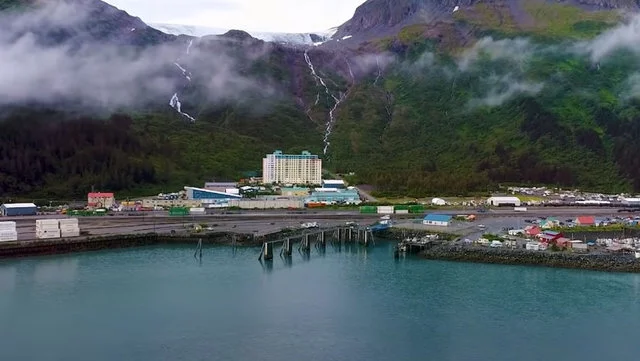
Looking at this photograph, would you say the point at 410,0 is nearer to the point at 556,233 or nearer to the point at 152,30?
the point at 152,30

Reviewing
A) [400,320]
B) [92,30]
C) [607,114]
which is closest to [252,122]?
[92,30]

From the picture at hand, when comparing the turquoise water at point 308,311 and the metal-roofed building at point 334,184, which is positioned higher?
the metal-roofed building at point 334,184

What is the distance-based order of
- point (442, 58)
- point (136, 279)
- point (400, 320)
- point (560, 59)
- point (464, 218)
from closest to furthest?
1. point (400, 320)
2. point (136, 279)
3. point (464, 218)
4. point (560, 59)
5. point (442, 58)

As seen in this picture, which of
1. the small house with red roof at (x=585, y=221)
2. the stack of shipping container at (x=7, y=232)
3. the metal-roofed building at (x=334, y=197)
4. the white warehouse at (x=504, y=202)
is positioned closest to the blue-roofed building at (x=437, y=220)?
the small house with red roof at (x=585, y=221)

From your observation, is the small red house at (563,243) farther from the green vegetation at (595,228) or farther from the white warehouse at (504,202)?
the white warehouse at (504,202)

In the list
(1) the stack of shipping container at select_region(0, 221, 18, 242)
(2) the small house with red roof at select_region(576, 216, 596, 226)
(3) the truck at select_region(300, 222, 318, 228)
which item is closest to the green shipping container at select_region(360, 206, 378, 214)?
(3) the truck at select_region(300, 222, 318, 228)

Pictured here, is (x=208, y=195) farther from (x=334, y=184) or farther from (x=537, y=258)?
(x=537, y=258)
